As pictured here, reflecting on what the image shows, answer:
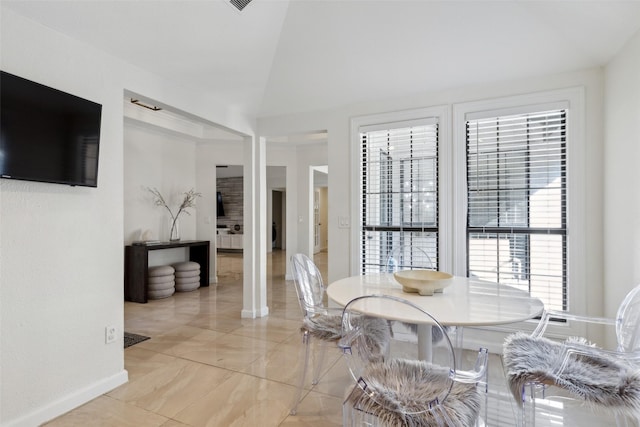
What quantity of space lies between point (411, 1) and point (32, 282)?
10.5 ft

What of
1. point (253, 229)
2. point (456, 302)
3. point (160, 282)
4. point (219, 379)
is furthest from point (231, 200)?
point (456, 302)

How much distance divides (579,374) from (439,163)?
2.00 m

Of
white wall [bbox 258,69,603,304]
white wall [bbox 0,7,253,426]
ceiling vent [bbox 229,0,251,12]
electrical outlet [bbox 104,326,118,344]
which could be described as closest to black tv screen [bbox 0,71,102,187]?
white wall [bbox 0,7,253,426]

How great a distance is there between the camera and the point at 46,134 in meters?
1.88

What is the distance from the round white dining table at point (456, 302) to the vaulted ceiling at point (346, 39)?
6.05 feet

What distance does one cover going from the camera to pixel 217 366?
2.62 m

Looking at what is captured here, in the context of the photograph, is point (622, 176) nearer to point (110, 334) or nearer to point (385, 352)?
point (385, 352)

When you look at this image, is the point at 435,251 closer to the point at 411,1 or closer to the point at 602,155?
the point at 602,155

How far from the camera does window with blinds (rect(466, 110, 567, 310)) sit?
269 centimetres

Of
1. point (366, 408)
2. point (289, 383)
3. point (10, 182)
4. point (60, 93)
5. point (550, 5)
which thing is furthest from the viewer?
point (289, 383)

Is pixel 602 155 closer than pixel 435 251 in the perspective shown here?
Yes

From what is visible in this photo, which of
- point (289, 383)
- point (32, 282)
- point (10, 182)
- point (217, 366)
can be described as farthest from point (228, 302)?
point (10, 182)

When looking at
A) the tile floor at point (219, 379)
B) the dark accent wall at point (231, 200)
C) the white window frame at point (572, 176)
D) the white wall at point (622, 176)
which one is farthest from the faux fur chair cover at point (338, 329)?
the dark accent wall at point (231, 200)

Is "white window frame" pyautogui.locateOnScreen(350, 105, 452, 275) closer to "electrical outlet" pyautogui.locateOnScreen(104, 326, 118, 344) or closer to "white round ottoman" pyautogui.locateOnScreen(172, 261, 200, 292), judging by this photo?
"electrical outlet" pyautogui.locateOnScreen(104, 326, 118, 344)
